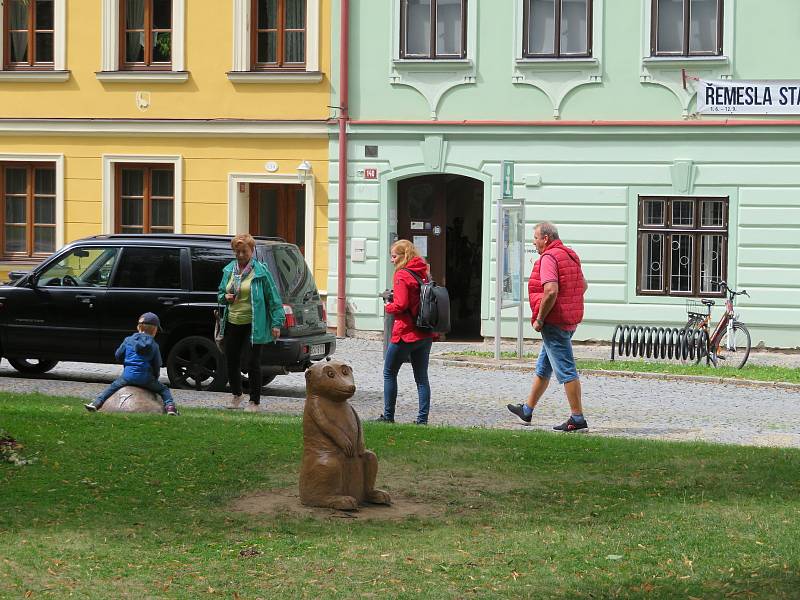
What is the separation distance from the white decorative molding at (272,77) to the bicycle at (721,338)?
23.7ft

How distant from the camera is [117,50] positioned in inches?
1026

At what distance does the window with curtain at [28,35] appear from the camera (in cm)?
2641

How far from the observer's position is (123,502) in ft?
29.5

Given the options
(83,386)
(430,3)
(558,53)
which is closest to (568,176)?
(558,53)

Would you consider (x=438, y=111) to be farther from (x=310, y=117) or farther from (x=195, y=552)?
(x=195, y=552)

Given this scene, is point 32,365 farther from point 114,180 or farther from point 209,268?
point 114,180

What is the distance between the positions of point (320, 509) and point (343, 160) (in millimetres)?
16516

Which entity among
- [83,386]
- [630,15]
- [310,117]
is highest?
[630,15]

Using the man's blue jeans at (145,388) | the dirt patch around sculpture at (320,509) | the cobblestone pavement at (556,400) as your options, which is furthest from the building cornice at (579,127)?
the dirt patch around sculpture at (320,509)

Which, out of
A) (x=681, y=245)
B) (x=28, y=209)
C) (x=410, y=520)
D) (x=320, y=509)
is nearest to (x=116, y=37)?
(x=28, y=209)

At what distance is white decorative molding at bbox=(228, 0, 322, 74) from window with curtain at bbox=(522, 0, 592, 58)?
3436 millimetres

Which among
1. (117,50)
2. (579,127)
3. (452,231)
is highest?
(117,50)

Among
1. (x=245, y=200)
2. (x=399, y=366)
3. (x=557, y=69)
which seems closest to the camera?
(x=399, y=366)

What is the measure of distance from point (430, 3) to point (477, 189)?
3258mm
